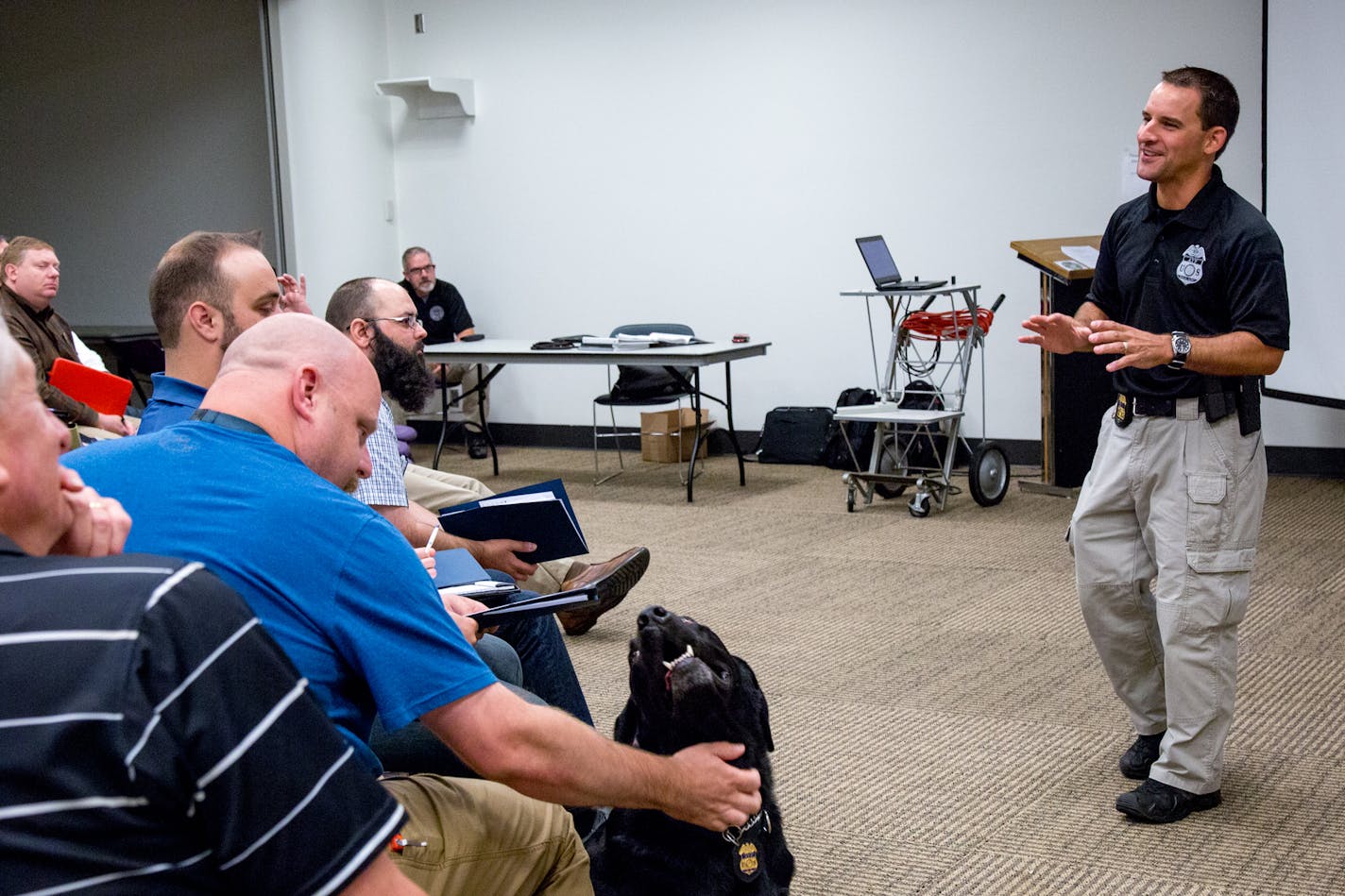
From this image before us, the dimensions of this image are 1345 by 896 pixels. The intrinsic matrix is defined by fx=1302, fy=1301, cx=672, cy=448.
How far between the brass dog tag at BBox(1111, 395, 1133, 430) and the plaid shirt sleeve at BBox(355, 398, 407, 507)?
5.57 ft

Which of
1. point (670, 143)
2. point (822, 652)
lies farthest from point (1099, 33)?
point (822, 652)

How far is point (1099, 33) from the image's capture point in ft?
23.7

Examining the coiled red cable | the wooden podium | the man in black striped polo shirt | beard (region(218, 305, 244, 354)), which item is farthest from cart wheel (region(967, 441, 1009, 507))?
the man in black striped polo shirt

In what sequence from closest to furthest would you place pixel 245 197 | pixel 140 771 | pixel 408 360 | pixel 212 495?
1. pixel 140 771
2. pixel 212 495
3. pixel 408 360
4. pixel 245 197

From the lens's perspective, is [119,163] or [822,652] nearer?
[822,652]

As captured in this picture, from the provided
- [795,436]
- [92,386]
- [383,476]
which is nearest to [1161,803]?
[383,476]

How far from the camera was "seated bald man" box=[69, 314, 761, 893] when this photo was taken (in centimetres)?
140

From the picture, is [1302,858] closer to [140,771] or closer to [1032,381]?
[140,771]

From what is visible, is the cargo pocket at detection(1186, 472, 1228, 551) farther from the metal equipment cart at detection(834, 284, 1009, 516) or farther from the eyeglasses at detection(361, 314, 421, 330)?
the metal equipment cart at detection(834, 284, 1009, 516)

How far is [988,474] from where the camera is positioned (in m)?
6.44

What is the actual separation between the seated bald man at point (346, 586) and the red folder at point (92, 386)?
225cm

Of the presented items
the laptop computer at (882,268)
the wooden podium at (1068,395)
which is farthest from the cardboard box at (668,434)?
the wooden podium at (1068,395)

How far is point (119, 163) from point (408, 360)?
815 centimetres

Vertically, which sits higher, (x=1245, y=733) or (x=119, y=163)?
(x=119, y=163)
